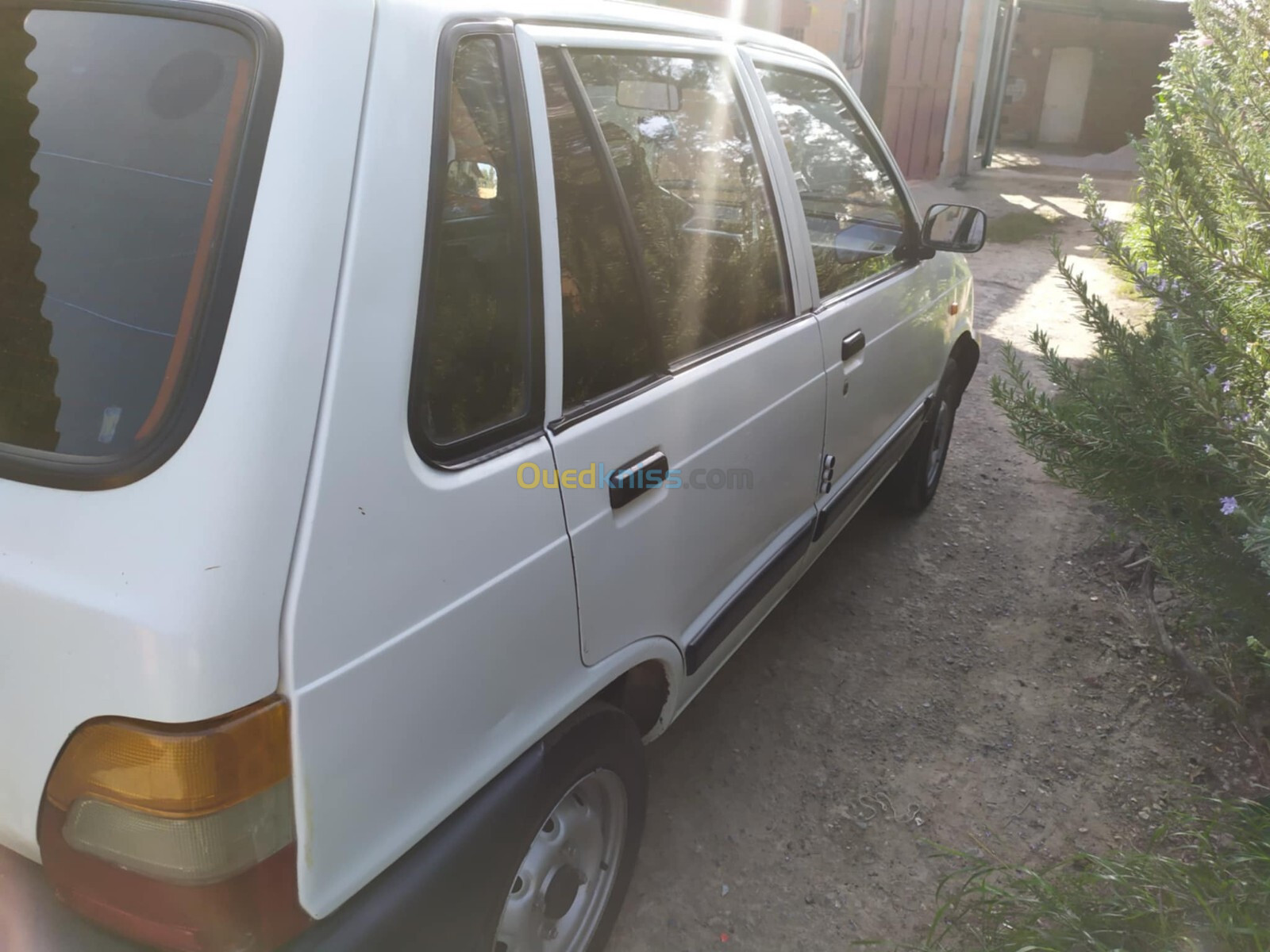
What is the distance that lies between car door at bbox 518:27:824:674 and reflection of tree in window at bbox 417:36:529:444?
76 mm

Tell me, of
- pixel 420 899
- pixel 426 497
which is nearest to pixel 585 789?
pixel 420 899

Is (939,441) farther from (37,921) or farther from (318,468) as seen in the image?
(37,921)

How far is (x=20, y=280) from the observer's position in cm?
128

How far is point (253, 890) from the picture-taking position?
1114mm

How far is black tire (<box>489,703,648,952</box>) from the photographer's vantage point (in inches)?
61.7

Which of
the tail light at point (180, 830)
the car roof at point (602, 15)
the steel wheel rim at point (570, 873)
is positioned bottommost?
the steel wheel rim at point (570, 873)

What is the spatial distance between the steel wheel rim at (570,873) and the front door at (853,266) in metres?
1.28

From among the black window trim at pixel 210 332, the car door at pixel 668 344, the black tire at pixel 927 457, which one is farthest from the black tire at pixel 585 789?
the black tire at pixel 927 457

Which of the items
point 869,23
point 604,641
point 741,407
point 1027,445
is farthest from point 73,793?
point 869,23

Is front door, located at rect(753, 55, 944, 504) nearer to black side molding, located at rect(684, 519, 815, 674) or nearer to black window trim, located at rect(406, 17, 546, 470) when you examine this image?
Result: black side molding, located at rect(684, 519, 815, 674)

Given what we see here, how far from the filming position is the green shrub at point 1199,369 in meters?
2.06

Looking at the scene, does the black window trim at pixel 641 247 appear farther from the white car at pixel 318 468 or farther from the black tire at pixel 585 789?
the black tire at pixel 585 789

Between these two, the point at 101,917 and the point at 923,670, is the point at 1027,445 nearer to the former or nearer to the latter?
the point at 923,670

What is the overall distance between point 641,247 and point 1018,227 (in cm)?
1013
